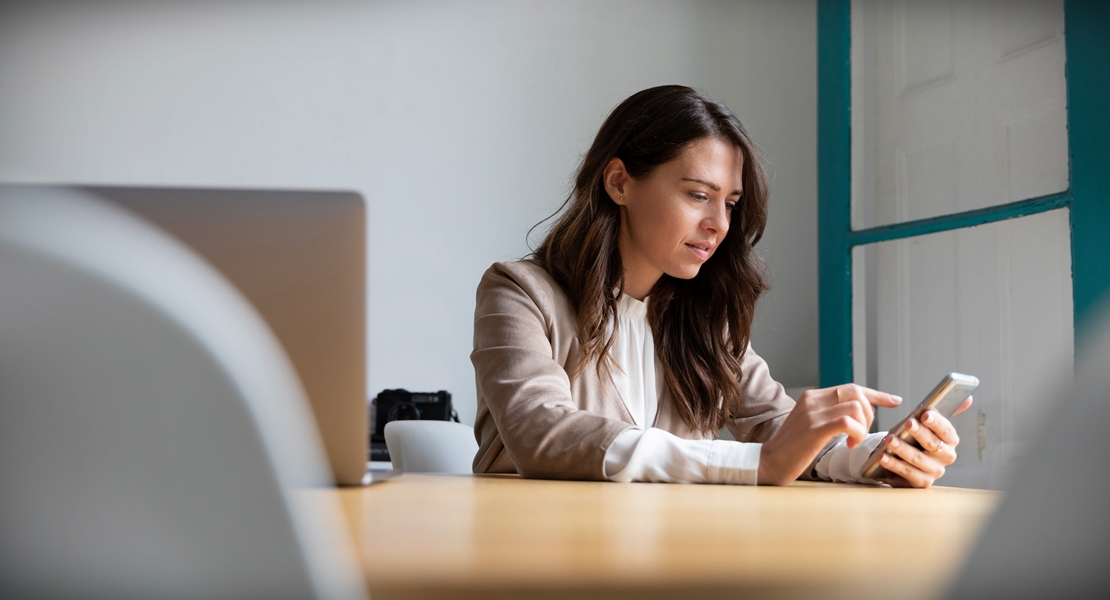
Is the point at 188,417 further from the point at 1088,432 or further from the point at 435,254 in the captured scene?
the point at 435,254

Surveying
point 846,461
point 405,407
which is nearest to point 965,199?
point 846,461

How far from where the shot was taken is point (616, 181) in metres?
1.84

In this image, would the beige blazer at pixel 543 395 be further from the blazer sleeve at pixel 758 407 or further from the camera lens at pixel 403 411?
the camera lens at pixel 403 411

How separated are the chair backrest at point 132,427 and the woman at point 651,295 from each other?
1121 mm

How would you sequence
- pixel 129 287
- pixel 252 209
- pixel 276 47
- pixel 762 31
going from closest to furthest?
1. pixel 129 287
2. pixel 252 209
3. pixel 276 47
4. pixel 762 31

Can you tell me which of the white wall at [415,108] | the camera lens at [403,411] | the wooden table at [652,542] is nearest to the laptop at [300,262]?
the wooden table at [652,542]

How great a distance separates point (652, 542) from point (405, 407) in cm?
236

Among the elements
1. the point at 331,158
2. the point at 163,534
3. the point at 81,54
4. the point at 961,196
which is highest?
the point at 81,54

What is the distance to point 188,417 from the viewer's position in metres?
0.25

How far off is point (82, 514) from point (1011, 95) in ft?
8.21

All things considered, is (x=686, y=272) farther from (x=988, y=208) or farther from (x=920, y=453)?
(x=988, y=208)

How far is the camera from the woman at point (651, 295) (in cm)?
154

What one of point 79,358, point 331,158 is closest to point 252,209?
point 79,358

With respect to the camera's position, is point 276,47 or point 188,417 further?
point 276,47
